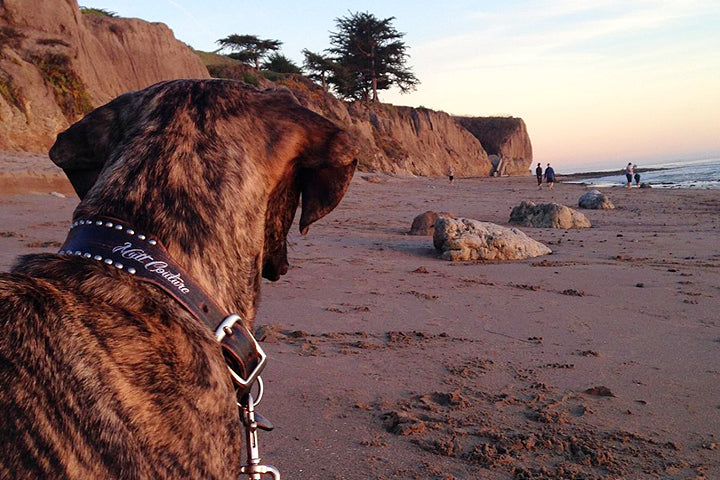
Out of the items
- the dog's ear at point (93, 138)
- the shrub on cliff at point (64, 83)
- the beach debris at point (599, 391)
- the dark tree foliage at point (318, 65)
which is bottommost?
the beach debris at point (599, 391)

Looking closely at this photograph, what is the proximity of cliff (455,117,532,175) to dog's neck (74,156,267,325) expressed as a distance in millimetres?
67188

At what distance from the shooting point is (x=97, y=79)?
79.0ft

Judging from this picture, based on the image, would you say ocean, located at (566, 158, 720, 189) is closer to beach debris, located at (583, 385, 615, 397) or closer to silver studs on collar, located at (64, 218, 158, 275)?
beach debris, located at (583, 385, 615, 397)

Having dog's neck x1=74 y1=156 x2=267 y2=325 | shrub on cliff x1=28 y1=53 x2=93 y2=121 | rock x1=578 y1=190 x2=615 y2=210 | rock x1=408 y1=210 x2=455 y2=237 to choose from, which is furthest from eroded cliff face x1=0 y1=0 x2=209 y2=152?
dog's neck x1=74 y1=156 x2=267 y2=325

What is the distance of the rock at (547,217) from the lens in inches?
468

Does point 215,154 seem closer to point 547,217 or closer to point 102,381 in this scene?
point 102,381

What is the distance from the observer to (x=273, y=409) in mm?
3260

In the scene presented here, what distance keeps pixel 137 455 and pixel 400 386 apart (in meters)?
2.50

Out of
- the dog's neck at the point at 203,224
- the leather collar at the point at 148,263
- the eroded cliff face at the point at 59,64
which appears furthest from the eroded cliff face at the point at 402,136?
the leather collar at the point at 148,263

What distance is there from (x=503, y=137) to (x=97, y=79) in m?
52.5

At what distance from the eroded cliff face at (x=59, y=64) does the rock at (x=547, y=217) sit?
13.5 metres

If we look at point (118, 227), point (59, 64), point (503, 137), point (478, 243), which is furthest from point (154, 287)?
point (503, 137)

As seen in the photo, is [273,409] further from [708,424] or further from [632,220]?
[632,220]

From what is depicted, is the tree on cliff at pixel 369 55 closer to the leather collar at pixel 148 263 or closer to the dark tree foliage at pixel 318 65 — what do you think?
the dark tree foliage at pixel 318 65
